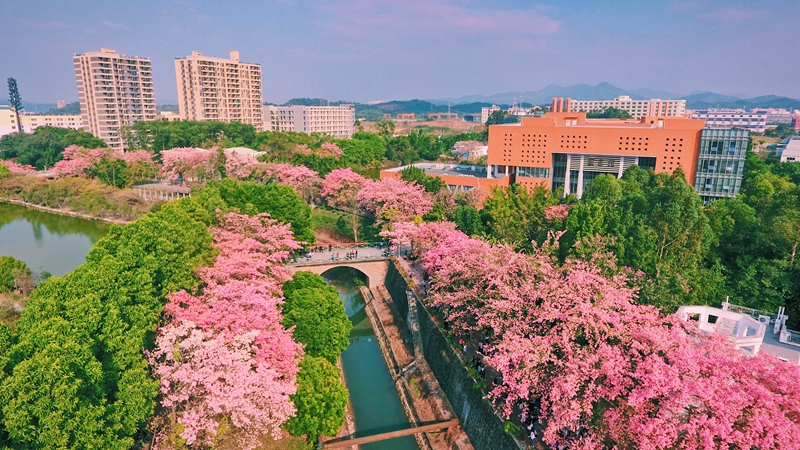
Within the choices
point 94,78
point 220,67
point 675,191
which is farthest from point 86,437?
point 220,67

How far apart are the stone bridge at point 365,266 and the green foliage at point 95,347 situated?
1159 cm

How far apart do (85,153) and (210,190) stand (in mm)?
41182

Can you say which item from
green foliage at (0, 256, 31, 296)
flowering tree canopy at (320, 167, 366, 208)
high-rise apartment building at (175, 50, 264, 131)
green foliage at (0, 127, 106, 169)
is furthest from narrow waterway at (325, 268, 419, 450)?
high-rise apartment building at (175, 50, 264, 131)

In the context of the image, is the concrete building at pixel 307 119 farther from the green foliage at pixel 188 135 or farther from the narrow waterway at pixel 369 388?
the narrow waterway at pixel 369 388

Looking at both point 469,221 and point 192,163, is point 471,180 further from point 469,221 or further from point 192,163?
point 192,163

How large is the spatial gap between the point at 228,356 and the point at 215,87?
92.7 m

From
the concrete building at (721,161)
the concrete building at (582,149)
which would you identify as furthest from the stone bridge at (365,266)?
the concrete building at (721,161)

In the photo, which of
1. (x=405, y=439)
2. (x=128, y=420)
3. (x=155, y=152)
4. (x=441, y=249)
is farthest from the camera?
(x=155, y=152)

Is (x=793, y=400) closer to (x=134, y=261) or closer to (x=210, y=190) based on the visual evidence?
(x=134, y=261)

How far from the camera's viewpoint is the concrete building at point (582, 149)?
38.8 metres

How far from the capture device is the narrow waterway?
18891 mm

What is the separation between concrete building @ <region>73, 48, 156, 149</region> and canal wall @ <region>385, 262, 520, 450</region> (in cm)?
8115

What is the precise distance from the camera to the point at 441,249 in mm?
24203

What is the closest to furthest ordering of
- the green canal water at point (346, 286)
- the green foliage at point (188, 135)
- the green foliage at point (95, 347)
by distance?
the green foliage at point (95, 347), the green canal water at point (346, 286), the green foliage at point (188, 135)
